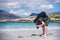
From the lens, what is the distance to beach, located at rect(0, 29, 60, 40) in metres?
0.86

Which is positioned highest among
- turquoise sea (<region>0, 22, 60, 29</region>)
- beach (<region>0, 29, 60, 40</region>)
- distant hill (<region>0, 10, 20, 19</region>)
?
distant hill (<region>0, 10, 20, 19</region>)

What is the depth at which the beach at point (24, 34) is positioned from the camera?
86 cm

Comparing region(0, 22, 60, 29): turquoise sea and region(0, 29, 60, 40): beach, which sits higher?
region(0, 22, 60, 29): turquoise sea

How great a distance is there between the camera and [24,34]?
865mm

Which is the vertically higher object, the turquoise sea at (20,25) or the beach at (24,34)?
the turquoise sea at (20,25)

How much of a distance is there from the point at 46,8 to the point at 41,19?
13 centimetres

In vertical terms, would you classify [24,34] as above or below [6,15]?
below

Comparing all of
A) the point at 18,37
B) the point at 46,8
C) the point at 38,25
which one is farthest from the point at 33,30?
the point at 46,8

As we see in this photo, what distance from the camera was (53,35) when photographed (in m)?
0.87

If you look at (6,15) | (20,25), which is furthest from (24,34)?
(6,15)

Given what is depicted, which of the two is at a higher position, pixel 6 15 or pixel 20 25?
pixel 6 15

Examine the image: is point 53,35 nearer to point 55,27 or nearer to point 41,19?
point 55,27

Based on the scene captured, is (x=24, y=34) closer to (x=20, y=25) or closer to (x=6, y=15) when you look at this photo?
(x=20, y=25)

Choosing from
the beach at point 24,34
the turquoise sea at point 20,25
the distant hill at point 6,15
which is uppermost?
→ the distant hill at point 6,15
